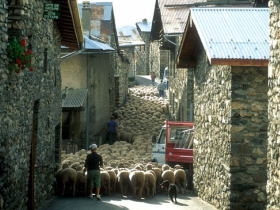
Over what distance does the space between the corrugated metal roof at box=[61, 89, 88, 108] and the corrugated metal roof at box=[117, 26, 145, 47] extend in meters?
31.2

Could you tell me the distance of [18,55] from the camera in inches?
421

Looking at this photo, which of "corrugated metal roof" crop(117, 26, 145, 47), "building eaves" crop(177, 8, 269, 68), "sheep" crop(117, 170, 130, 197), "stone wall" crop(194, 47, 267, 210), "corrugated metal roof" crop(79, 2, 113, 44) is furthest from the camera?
"corrugated metal roof" crop(117, 26, 145, 47)

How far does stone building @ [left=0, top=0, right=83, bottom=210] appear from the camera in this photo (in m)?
10.6

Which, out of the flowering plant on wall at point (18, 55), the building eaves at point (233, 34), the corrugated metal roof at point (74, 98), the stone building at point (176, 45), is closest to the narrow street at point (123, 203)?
the building eaves at point (233, 34)

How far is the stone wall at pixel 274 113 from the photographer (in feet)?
28.8

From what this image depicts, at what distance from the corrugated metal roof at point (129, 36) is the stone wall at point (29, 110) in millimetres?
41352

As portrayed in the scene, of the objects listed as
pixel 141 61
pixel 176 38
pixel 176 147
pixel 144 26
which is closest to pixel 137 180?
pixel 176 147

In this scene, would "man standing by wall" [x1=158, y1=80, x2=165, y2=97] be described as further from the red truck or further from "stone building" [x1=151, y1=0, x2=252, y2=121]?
the red truck

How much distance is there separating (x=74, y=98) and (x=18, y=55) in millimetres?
15273

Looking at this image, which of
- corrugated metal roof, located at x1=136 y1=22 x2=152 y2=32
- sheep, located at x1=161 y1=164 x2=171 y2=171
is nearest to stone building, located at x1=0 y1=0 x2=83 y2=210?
sheep, located at x1=161 y1=164 x2=171 y2=171

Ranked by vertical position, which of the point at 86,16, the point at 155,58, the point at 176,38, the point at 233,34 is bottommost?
the point at 233,34

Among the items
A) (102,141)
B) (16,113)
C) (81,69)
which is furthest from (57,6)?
(102,141)

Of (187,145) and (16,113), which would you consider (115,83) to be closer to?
(187,145)

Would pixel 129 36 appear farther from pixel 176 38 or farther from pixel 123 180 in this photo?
pixel 123 180
